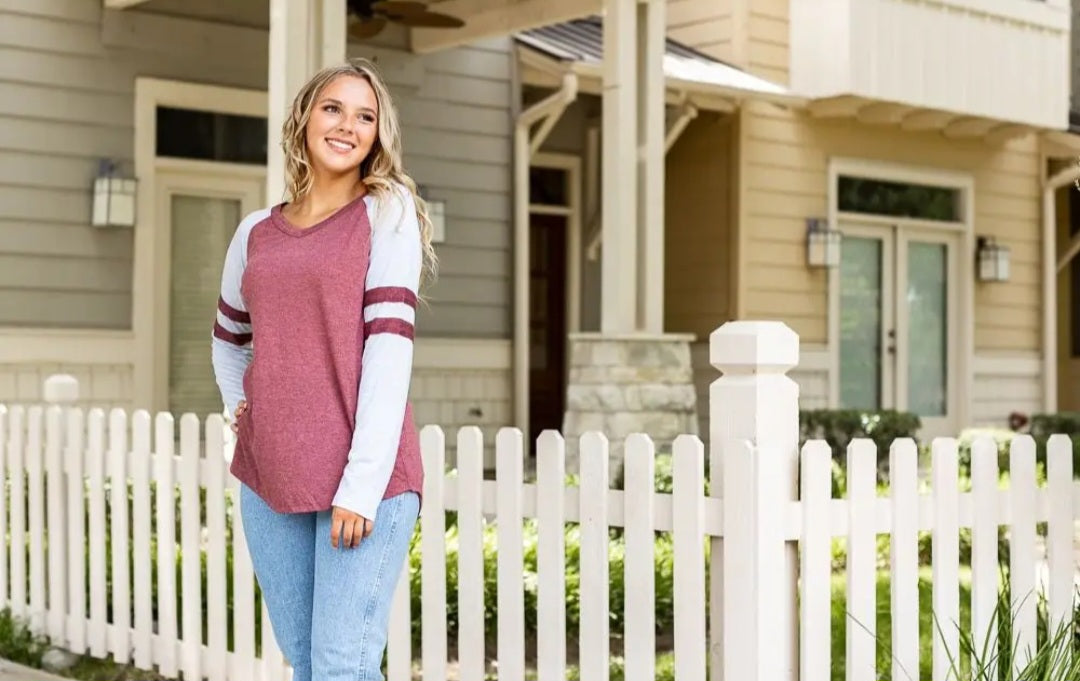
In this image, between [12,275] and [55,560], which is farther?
[12,275]

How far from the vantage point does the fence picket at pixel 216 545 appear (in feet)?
16.0

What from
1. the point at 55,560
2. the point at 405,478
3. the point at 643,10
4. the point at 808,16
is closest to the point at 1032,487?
the point at 405,478

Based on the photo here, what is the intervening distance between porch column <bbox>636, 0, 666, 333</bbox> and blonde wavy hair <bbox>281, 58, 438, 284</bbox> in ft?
19.0

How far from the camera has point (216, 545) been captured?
16.1 feet

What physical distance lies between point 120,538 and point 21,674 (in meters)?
0.57

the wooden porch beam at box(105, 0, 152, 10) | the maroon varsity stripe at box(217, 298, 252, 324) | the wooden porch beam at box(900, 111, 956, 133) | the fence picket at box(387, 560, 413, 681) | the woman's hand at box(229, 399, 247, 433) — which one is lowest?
the fence picket at box(387, 560, 413, 681)

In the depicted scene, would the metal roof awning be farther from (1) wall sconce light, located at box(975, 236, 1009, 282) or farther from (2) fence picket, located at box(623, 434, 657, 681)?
(2) fence picket, located at box(623, 434, 657, 681)

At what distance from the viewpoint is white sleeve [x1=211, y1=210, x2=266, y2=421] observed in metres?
3.32

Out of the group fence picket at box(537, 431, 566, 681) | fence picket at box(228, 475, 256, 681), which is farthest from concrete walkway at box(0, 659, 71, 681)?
fence picket at box(537, 431, 566, 681)

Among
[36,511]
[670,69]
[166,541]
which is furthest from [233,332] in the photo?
[670,69]

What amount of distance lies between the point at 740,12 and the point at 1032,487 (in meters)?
8.98

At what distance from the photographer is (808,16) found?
12.3 m

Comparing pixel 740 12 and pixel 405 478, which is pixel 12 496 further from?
pixel 740 12

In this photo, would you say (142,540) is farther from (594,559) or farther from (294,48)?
(294,48)
